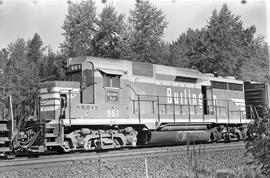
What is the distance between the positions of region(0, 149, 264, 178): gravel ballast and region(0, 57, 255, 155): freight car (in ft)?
Result: 5.59

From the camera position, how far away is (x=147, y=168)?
316 inches

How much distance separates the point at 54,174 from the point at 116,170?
1508mm

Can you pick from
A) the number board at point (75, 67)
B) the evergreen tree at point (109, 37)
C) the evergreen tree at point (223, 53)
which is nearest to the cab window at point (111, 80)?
the number board at point (75, 67)

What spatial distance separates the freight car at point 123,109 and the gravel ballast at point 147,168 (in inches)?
67.1

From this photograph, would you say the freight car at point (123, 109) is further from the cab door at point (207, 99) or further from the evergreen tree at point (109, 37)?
the evergreen tree at point (109, 37)

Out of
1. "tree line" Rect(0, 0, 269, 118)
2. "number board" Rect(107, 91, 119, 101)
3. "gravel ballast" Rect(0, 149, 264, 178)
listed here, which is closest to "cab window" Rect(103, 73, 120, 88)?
"number board" Rect(107, 91, 119, 101)

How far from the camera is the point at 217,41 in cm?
3009

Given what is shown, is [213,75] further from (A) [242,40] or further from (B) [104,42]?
(A) [242,40]

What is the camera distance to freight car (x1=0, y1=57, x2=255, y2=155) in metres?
9.96

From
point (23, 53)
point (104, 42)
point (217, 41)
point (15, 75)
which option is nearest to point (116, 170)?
point (15, 75)

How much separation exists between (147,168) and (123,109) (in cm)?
372

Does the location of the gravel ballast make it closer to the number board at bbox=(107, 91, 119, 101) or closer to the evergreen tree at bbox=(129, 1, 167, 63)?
the number board at bbox=(107, 91, 119, 101)

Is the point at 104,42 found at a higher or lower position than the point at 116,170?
higher

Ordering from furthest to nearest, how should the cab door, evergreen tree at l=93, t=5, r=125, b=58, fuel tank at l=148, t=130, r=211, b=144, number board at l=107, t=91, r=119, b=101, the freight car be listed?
evergreen tree at l=93, t=5, r=125, b=58, the cab door, fuel tank at l=148, t=130, r=211, b=144, number board at l=107, t=91, r=119, b=101, the freight car
